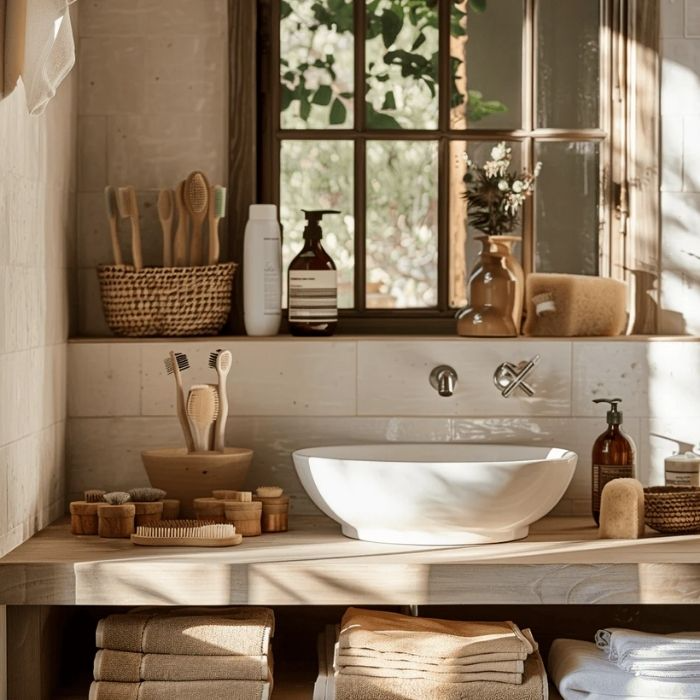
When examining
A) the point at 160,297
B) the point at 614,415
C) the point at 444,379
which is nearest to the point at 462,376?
the point at 444,379

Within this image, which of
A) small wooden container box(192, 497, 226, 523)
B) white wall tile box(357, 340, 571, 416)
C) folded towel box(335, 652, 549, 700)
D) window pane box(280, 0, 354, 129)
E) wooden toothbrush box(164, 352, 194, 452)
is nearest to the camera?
folded towel box(335, 652, 549, 700)

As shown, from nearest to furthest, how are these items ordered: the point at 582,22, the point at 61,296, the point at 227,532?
the point at 227,532, the point at 61,296, the point at 582,22

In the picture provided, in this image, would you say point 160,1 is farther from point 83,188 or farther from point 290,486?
point 290,486

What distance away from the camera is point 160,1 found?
257 centimetres

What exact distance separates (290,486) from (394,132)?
0.82 m

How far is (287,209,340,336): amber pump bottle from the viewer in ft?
8.18

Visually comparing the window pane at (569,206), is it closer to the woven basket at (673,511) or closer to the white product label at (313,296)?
the white product label at (313,296)

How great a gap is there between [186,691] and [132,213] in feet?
3.21

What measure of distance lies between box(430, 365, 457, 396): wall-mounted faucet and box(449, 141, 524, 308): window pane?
0.32 metres

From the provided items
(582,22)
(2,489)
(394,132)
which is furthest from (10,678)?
(582,22)

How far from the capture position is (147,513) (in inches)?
86.7

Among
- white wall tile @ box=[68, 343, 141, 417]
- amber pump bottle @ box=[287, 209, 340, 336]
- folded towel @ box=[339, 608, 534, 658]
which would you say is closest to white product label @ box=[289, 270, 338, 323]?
amber pump bottle @ box=[287, 209, 340, 336]

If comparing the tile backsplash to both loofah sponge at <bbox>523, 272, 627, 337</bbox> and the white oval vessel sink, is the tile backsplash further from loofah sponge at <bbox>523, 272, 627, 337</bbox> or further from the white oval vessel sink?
the white oval vessel sink

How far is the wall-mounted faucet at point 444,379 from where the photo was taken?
7.79ft
